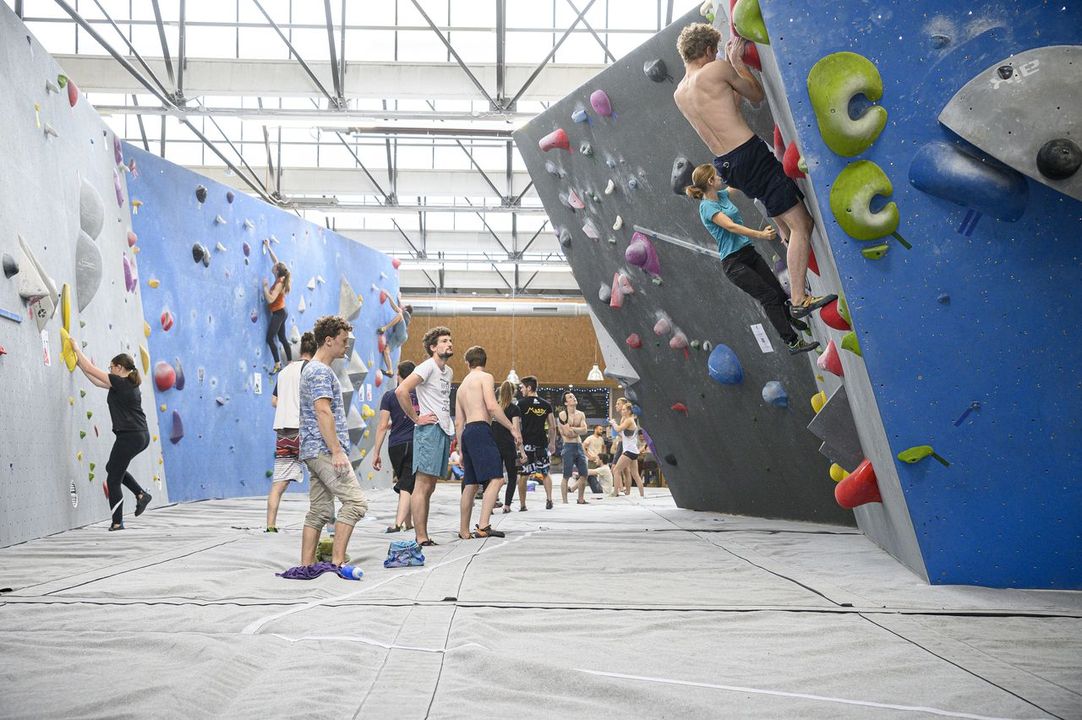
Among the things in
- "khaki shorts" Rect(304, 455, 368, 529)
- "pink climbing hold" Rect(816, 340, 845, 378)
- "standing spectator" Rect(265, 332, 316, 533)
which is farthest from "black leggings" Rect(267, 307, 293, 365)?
"pink climbing hold" Rect(816, 340, 845, 378)

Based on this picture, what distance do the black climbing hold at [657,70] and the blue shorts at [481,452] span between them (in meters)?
2.47

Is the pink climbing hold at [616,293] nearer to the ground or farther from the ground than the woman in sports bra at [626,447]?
farther from the ground

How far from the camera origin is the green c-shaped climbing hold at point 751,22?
428 cm

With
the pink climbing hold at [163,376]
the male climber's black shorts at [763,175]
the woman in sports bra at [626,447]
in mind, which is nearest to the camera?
the male climber's black shorts at [763,175]

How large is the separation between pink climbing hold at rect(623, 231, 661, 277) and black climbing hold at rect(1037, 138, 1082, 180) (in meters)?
3.92

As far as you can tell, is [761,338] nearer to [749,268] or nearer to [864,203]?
[749,268]

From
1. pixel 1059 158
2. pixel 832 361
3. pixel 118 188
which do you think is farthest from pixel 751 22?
pixel 118 188

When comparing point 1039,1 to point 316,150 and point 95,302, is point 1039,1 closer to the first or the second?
point 95,302

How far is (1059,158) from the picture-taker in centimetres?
375

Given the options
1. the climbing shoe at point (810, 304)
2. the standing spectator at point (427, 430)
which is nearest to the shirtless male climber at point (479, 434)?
the standing spectator at point (427, 430)

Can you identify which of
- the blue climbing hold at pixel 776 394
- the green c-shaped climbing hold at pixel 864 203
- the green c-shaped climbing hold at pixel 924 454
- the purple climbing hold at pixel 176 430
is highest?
the green c-shaped climbing hold at pixel 864 203

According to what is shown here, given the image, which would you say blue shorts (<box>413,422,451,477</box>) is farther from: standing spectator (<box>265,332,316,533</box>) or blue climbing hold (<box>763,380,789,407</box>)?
blue climbing hold (<box>763,380,789,407</box>)

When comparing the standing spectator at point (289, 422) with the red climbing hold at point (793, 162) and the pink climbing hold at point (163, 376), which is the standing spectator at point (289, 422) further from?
the pink climbing hold at point (163, 376)

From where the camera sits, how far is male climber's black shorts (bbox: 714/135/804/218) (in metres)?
4.56
